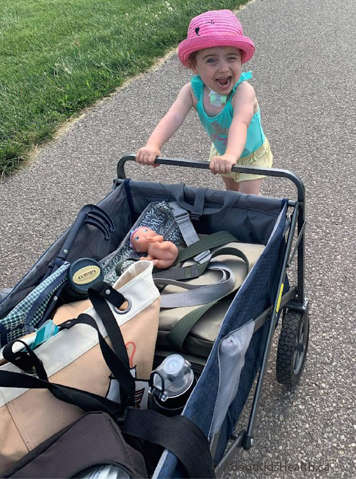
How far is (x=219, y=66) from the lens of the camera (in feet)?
6.71

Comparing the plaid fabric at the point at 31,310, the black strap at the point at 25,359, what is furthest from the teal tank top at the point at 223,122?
the black strap at the point at 25,359

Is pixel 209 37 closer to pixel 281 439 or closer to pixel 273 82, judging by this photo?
pixel 281 439

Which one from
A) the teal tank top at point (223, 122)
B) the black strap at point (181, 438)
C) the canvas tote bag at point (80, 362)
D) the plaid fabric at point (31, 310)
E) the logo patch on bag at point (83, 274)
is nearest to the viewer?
the black strap at point (181, 438)

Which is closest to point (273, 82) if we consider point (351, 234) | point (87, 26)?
point (351, 234)

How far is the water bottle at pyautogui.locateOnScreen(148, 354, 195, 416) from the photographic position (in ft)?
4.25

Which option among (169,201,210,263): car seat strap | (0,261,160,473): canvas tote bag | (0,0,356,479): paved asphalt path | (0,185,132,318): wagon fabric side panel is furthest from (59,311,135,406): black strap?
(0,0,356,479): paved asphalt path

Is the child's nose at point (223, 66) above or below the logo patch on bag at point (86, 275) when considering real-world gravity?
above

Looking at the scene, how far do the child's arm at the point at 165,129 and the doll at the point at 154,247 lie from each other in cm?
29

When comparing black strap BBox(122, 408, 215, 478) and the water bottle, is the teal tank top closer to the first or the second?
the water bottle

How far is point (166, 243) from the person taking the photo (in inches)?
75.3

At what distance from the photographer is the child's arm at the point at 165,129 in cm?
191

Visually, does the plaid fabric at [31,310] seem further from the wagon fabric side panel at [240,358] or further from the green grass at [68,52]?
the green grass at [68,52]

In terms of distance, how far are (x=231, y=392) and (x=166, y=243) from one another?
71 cm

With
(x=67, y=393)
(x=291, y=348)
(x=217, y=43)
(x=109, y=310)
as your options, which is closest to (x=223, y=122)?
(x=217, y=43)
